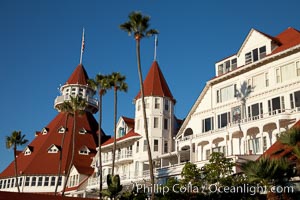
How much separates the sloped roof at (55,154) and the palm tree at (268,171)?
147ft

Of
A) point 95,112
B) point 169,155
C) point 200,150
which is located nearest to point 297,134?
point 200,150

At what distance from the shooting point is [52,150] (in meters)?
70.1

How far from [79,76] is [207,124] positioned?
151 feet

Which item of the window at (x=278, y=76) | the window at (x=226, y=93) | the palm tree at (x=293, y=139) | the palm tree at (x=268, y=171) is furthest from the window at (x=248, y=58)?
the palm tree at (x=268, y=171)

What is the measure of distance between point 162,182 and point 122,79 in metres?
13.6

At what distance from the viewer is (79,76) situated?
84.8 metres

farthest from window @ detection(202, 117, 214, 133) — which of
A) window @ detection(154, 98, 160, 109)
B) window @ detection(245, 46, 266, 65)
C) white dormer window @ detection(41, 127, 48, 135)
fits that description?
white dormer window @ detection(41, 127, 48, 135)

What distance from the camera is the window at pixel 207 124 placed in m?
44.4

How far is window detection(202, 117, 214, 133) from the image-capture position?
4441 cm

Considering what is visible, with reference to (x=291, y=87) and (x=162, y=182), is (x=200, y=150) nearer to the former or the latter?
(x=162, y=182)

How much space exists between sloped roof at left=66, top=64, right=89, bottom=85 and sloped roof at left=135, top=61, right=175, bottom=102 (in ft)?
95.7

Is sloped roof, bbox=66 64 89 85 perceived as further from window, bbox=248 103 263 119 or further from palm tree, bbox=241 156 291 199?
palm tree, bbox=241 156 291 199

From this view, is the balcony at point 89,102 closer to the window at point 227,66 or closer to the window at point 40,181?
the window at point 40,181

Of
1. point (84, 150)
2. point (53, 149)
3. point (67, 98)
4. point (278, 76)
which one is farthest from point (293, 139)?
point (67, 98)
